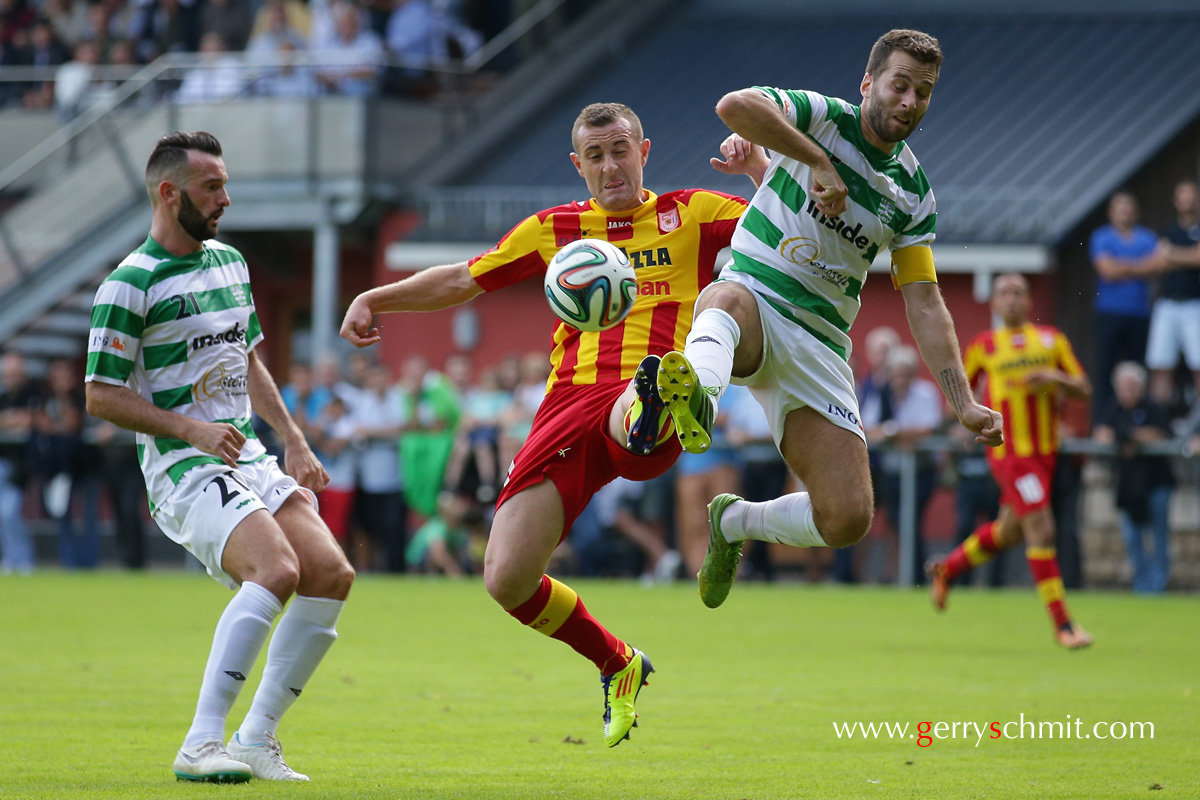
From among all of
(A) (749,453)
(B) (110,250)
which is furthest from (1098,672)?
(B) (110,250)

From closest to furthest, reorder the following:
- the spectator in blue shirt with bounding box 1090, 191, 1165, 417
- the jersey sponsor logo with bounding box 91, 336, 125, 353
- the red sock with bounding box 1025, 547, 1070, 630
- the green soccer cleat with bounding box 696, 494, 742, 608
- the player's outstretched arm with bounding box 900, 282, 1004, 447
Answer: the jersey sponsor logo with bounding box 91, 336, 125, 353, the player's outstretched arm with bounding box 900, 282, 1004, 447, the green soccer cleat with bounding box 696, 494, 742, 608, the red sock with bounding box 1025, 547, 1070, 630, the spectator in blue shirt with bounding box 1090, 191, 1165, 417

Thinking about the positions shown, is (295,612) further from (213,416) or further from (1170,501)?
(1170,501)

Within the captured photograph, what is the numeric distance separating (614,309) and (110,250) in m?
16.2

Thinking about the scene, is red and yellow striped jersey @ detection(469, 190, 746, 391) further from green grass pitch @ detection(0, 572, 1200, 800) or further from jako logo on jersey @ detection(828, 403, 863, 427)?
green grass pitch @ detection(0, 572, 1200, 800)

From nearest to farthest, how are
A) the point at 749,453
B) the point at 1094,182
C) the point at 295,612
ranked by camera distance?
the point at 295,612 → the point at 749,453 → the point at 1094,182

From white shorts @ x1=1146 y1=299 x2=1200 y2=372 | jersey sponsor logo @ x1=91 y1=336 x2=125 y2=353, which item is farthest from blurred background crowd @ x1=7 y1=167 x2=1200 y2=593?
jersey sponsor logo @ x1=91 y1=336 x2=125 y2=353

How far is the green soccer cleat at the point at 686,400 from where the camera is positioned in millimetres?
5441

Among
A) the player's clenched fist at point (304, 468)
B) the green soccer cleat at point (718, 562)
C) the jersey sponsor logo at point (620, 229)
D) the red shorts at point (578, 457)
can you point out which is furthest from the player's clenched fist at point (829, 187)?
the player's clenched fist at point (304, 468)

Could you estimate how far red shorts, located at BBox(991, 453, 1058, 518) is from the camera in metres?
11.4

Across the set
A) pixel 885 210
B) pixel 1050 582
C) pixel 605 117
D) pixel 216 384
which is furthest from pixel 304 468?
pixel 1050 582

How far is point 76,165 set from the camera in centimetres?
2020

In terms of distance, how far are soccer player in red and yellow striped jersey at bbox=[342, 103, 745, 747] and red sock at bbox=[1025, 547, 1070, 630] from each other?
16.5 ft

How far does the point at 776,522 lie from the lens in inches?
262

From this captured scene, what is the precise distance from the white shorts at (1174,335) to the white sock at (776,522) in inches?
413
